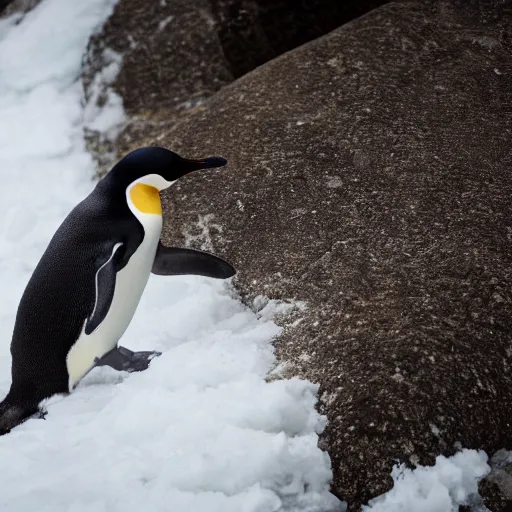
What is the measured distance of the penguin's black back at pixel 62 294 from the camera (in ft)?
7.84

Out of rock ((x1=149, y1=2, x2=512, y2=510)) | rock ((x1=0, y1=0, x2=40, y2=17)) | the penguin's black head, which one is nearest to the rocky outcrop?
rock ((x1=149, y1=2, x2=512, y2=510))

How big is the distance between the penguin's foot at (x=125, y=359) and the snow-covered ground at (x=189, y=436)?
0.05 m

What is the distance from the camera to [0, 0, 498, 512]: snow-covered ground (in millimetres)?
2039

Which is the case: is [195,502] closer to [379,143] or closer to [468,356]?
[468,356]

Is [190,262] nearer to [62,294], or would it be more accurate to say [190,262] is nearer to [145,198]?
[145,198]

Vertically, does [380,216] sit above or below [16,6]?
below

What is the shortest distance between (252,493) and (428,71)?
7.88ft

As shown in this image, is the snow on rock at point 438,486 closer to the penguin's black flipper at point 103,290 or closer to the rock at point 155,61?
the penguin's black flipper at point 103,290

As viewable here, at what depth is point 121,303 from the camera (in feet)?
8.34

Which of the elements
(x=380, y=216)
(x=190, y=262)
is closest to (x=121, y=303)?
(x=190, y=262)

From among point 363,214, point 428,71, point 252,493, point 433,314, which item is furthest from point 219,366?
point 428,71

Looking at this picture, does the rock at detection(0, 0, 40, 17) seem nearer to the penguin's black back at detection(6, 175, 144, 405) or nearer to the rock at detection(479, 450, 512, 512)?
the penguin's black back at detection(6, 175, 144, 405)

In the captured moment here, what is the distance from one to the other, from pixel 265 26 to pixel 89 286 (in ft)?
7.85

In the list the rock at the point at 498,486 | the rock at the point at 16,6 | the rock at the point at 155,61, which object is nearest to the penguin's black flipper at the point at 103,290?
the rock at the point at 498,486
